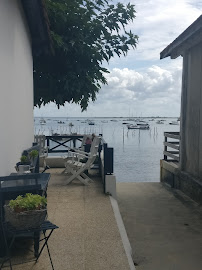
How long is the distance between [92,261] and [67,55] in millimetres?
8087

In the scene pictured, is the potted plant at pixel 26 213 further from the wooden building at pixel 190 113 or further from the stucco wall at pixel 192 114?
the stucco wall at pixel 192 114

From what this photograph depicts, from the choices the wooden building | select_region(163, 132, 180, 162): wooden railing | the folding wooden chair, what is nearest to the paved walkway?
the folding wooden chair

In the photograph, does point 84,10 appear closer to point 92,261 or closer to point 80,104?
point 80,104

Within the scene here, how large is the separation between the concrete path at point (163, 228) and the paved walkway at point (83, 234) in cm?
90

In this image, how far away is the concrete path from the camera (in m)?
5.30

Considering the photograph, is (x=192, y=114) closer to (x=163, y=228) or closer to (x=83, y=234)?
(x=163, y=228)

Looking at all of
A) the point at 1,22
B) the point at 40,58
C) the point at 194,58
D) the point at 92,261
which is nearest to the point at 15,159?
the point at 1,22

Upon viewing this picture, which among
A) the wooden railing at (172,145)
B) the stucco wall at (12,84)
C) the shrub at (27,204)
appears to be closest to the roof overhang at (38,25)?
the stucco wall at (12,84)

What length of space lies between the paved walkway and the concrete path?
2.96 ft

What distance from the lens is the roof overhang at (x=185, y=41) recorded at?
25.4ft

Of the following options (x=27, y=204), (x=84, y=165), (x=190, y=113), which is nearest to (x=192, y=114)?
(x=190, y=113)

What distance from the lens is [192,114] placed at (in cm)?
978

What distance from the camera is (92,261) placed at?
12.4 feet

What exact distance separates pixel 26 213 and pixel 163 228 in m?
4.45
